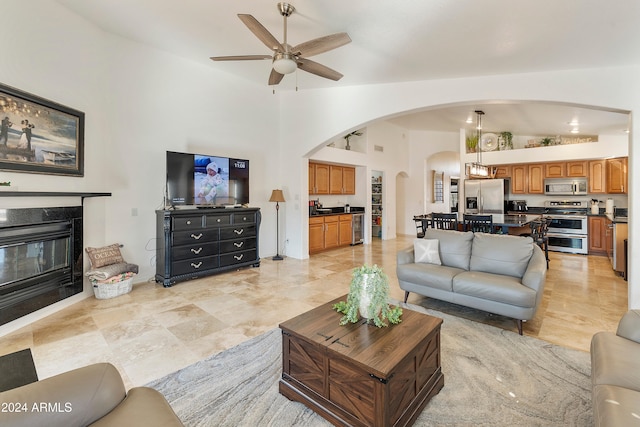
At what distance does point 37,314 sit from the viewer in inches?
124

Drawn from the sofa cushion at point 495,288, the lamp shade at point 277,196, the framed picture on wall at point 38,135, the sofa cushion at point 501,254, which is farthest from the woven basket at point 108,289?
the sofa cushion at point 501,254

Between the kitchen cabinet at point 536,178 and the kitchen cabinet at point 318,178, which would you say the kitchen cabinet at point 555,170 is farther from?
the kitchen cabinet at point 318,178

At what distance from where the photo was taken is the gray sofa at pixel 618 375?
1.20 m

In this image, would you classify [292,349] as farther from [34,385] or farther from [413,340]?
[34,385]

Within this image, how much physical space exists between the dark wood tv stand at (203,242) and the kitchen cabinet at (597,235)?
7175 millimetres

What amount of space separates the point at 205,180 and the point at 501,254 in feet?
14.2

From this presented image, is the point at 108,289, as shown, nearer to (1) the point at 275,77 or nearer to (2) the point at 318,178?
(1) the point at 275,77

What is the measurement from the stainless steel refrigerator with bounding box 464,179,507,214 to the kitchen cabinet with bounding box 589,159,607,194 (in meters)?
1.70

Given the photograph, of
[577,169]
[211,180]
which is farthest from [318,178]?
[577,169]

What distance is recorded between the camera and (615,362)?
1.55 metres

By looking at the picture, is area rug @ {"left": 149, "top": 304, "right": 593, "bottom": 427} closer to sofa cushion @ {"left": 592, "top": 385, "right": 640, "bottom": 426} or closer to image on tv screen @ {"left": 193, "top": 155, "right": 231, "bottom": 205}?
sofa cushion @ {"left": 592, "top": 385, "right": 640, "bottom": 426}

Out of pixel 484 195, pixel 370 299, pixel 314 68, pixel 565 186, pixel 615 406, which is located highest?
pixel 314 68

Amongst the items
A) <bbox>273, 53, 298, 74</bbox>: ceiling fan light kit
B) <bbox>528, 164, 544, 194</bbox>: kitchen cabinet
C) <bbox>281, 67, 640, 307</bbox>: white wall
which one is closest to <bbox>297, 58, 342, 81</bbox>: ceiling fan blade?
<bbox>273, 53, 298, 74</bbox>: ceiling fan light kit

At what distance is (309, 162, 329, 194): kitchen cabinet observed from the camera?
7.14 m
